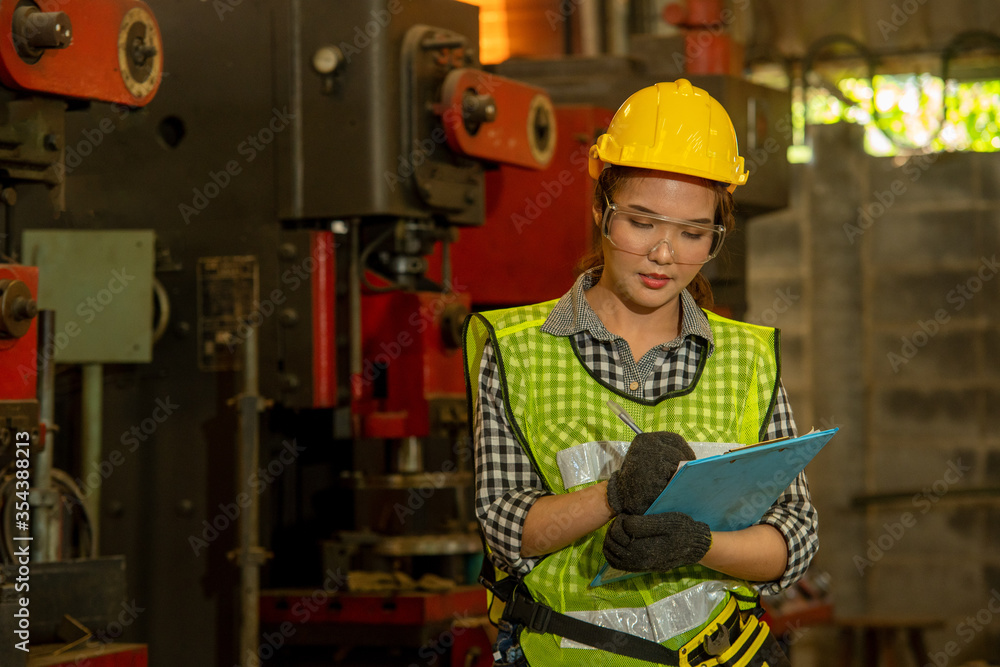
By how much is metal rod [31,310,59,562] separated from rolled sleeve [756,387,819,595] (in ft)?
4.43

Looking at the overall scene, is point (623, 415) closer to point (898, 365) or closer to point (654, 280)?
point (654, 280)

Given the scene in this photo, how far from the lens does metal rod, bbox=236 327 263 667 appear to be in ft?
9.07

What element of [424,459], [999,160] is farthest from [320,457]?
[999,160]

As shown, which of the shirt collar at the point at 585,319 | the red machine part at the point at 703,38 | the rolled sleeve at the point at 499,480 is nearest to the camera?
the rolled sleeve at the point at 499,480

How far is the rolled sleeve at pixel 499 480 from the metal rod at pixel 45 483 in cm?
103

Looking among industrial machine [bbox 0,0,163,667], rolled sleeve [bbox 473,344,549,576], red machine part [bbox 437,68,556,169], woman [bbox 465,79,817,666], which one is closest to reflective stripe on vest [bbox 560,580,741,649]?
woman [bbox 465,79,817,666]

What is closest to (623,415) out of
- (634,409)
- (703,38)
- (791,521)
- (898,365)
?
(634,409)

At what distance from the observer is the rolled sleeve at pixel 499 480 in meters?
1.52

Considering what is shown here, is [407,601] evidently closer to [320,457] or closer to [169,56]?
[320,457]

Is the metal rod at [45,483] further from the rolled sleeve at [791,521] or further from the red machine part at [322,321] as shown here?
the rolled sleeve at [791,521]

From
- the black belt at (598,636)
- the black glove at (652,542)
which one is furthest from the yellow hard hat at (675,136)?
the black belt at (598,636)

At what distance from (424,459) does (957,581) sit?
10.4ft

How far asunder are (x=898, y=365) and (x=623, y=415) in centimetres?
421

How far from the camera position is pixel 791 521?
156 cm
